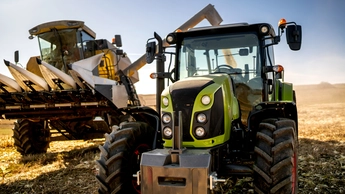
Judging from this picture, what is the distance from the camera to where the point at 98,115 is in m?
8.56

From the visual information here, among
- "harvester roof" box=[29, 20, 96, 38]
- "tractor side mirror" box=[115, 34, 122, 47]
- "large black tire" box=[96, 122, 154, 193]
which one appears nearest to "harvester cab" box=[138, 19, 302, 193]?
"large black tire" box=[96, 122, 154, 193]

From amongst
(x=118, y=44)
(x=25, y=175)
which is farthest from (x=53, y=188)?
(x=118, y=44)

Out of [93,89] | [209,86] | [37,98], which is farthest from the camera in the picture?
[37,98]

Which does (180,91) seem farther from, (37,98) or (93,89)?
(37,98)

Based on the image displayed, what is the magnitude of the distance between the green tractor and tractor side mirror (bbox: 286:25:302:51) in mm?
12

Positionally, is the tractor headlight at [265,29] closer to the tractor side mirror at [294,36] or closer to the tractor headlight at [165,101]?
the tractor side mirror at [294,36]

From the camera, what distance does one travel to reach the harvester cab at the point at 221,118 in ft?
10.6

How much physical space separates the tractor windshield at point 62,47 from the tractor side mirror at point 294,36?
23.0 feet

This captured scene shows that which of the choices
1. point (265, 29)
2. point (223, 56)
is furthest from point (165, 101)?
point (265, 29)

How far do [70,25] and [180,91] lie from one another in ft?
22.8

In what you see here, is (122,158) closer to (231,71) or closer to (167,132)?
(167,132)

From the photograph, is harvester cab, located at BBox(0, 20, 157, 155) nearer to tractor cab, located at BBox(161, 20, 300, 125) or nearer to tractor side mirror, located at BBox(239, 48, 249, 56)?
tractor cab, located at BBox(161, 20, 300, 125)

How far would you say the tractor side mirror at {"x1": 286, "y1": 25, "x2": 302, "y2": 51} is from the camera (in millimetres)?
4238

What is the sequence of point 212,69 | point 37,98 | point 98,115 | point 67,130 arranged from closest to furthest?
point 212,69 < point 37,98 < point 98,115 < point 67,130
